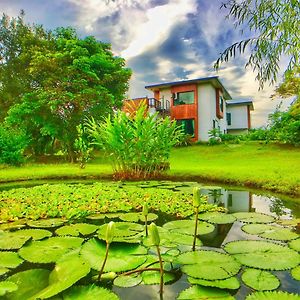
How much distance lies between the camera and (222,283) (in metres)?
1.29

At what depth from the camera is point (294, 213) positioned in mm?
2969

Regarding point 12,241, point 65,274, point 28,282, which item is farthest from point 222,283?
point 12,241

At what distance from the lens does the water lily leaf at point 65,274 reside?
112cm

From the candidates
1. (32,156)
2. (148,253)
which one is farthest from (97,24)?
(32,156)

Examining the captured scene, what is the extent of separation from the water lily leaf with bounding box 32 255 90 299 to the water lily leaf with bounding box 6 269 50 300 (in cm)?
4

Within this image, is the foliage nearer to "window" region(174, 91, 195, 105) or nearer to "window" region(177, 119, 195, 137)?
"window" region(177, 119, 195, 137)

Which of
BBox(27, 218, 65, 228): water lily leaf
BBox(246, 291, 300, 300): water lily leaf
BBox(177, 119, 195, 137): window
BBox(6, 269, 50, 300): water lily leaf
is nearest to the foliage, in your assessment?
BBox(27, 218, 65, 228): water lily leaf

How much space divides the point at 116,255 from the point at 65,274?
0.36 meters

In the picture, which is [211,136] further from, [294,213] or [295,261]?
[295,261]

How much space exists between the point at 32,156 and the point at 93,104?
4350 millimetres

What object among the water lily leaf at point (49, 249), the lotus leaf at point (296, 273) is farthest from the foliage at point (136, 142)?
the lotus leaf at point (296, 273)

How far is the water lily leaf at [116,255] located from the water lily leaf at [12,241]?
1.63 feet

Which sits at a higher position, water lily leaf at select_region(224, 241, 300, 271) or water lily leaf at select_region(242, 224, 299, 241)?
water lily leaf at select_region(224, 241, 300, 271)

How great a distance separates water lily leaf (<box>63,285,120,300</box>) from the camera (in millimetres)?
1149
